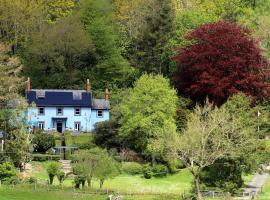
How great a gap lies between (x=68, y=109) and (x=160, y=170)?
1019 inches

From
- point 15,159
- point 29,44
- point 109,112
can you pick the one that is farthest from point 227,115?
point 29,44

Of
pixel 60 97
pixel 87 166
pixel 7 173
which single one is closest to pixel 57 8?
pixel 60 97

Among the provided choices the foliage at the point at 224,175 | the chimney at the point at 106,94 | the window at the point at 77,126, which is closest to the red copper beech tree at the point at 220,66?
the chimney at the point at 106,94

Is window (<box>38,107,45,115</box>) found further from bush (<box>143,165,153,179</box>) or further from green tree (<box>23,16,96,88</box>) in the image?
bush (<box>143,165,153,179</box>)

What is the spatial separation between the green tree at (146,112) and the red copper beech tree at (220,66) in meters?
4.57

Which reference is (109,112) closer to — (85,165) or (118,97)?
(118,97)

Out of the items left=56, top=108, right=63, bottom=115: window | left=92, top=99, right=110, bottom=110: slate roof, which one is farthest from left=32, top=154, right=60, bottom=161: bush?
left=92, top=99, right=110, bottom=110: slate roof

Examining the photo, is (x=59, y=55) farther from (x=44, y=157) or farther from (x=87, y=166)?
(x=87, y=166)

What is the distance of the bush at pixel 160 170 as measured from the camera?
7125 centimetres

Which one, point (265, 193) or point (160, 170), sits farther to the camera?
point (160, 170)

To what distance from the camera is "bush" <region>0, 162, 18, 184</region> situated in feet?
206

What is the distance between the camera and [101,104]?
307 ft

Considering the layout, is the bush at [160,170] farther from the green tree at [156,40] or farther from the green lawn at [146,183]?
the green tree at [156,40]

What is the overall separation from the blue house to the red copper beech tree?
44.8 feet
